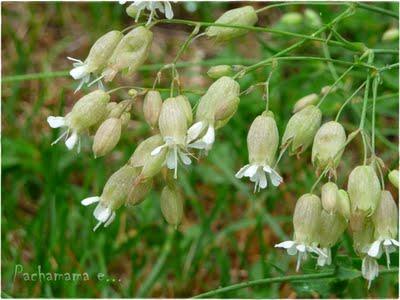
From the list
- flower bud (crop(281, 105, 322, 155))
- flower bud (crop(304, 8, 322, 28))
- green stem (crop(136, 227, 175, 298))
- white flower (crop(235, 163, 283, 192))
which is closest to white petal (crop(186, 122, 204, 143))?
white flower (crop(235, 163, 283, 192))

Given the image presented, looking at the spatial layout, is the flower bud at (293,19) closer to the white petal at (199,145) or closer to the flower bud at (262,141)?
the flower bud at (262,141)

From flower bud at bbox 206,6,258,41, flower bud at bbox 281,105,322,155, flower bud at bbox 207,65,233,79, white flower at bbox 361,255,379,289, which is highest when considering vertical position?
flower bud at bbox 206,6,258,41

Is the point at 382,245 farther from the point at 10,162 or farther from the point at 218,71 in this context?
the point at 10,162

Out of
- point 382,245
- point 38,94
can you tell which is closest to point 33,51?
point 38,94

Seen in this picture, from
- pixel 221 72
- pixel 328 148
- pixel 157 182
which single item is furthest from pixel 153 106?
pixel 157 182

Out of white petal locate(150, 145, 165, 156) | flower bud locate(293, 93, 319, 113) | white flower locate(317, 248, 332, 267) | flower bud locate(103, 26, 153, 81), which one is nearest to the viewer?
white petal locate(150, 145, 165, 156)

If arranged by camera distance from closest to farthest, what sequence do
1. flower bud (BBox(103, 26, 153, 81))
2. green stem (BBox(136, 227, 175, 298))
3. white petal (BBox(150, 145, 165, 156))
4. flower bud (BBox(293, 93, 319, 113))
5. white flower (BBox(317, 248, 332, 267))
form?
white petal (BBox(150, 145, 165, 156)) → white flower (BBox(317, 248, 332, 267)) → flower bud (BBox(103, 26, 153, 81)) → flower bud (BBox(293, 93, 319, 113)) → green stem (BBox(136, 227, 175, 298))

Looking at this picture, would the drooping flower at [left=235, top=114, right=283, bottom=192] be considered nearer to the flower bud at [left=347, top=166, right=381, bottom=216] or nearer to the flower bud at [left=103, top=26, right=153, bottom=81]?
the flower bud at [left=347, top=166, right=381, bottom=216]

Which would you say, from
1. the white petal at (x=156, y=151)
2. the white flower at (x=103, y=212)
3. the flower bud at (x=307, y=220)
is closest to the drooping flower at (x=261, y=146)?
the flower bud at (x=307, y=220)
